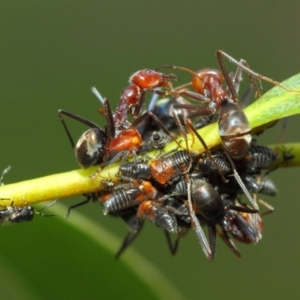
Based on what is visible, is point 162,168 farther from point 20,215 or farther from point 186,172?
point 20,215

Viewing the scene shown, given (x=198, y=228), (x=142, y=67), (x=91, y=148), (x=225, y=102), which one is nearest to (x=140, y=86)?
(x=225, y=102)

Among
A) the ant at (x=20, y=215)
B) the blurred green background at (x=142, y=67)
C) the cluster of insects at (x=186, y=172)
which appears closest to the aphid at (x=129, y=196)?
the cluster of insects at (x=186, y=172)

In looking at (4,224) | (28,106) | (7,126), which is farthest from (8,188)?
(28,106)

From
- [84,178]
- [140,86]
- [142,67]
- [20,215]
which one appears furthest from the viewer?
[142,67]

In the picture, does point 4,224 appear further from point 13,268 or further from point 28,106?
point 28,106

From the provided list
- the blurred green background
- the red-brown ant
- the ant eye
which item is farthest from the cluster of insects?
the blurred green background

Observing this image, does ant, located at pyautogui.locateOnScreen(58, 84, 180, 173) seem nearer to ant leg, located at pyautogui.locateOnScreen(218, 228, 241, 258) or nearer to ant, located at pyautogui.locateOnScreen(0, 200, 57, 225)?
ant, located at pyautogui.locateOnScreen(0, 200, 57, 225)

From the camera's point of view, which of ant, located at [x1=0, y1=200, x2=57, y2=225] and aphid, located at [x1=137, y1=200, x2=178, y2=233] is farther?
ant, located at [x1=0, y1=200, x2=57, y2=225]
